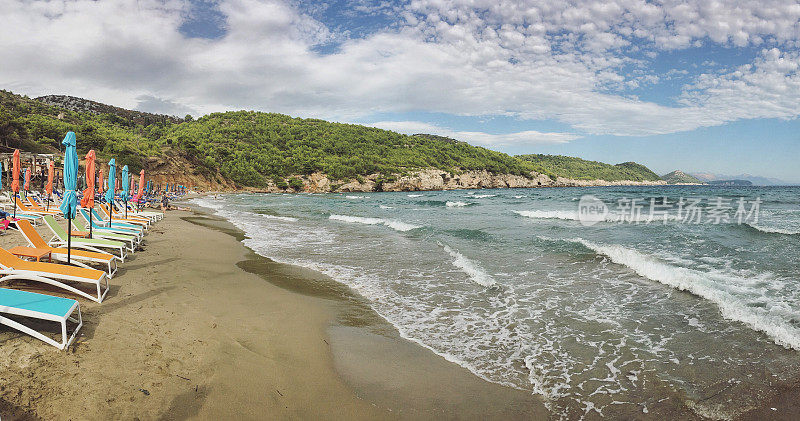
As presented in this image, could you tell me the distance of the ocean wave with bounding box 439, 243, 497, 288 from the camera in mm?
8820

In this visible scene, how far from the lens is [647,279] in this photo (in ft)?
29.9

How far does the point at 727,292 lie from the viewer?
25.4 feet

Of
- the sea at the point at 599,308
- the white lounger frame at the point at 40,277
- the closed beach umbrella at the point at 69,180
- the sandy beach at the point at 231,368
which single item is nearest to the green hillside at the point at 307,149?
the sea at the point at 599,308

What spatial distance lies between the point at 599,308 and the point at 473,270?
11.0 feet

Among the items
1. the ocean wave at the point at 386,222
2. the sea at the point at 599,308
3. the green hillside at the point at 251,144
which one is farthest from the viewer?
the green hillside at the point at 251,144

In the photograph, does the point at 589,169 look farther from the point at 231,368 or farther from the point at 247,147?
the point at 231,368

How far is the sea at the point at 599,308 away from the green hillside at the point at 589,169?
12296cm

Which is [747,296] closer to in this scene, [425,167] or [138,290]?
[138,290]

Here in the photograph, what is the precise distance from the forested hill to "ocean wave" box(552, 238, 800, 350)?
60009 mm

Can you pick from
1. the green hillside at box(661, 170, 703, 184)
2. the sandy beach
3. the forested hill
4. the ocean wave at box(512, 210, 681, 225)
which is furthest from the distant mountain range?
the green hillside at box(661, 170, 703, 184)

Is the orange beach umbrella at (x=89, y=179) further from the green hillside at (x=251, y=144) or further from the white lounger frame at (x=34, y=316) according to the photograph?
the green hillside at (x=251, y=144)

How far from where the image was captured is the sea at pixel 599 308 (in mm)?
4457

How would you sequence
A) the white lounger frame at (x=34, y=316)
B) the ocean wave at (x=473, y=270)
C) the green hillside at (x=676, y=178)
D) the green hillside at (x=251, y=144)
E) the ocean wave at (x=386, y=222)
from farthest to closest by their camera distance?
the green hillside at (x=676, y=178) → the green hillside at (x=251, y=144) → the ocean wave at (x=386, y=222) → the ocean wave at (x=473, y=270) → the white lounger frame at (x=34, y=316)

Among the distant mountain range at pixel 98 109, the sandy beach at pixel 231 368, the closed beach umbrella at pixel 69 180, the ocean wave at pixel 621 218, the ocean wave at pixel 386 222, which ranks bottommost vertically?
the sandy beach at pixel 231 368
